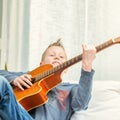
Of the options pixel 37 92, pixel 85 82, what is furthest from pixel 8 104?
pixel 85 82

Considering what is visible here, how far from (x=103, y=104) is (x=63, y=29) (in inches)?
30.9

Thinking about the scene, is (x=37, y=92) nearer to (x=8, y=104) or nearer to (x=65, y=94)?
(x=65, y=94)

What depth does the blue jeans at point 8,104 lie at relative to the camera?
0.85 metres

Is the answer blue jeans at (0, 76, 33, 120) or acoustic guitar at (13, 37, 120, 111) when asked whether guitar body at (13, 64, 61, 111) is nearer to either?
acoustic guitar at (13, 37, 120, 111)

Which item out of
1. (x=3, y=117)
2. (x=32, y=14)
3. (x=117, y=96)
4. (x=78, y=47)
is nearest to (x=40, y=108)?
(x=117, y=96)

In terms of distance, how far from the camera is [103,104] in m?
1.34

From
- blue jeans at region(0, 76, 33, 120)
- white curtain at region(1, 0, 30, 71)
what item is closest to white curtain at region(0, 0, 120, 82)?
white curtain at region(1, 0, 30, 71)

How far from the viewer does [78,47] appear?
190 cm

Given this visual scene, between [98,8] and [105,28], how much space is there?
5.5 inches

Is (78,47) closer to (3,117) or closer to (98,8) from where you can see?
(98,8)

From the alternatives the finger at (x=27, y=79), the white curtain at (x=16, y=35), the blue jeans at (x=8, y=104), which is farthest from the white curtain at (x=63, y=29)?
the blue jeans at (x=8, y=104)

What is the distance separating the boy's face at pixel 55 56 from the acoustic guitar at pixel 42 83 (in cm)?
6

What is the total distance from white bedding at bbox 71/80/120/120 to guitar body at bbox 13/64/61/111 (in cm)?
18

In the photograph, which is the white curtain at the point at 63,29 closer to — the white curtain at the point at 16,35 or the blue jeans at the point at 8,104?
the white curtain at the point at 16,35
